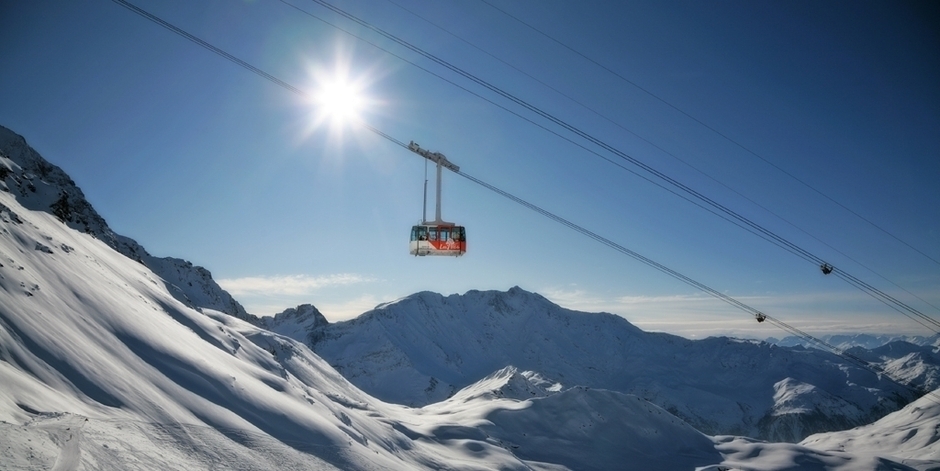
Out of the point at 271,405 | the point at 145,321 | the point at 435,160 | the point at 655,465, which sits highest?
the point at 435,160

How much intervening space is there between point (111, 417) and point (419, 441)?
52.7 m

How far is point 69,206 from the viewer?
208 ft

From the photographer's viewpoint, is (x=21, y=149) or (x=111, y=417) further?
(x=21, y=149)

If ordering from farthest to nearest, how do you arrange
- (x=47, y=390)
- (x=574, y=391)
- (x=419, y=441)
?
(x=574, y=391) → (x=419, y=441) → (x=47, y=390)

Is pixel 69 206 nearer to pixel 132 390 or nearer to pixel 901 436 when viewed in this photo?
pixel 132 390

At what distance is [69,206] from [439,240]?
6112 cm

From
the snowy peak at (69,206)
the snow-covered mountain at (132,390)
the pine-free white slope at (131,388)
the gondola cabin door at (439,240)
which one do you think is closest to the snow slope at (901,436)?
the snow-covered mountain at (132,390)

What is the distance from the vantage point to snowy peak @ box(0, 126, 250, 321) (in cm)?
5500

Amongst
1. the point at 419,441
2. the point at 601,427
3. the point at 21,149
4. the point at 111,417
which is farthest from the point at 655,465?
the point at 21,149

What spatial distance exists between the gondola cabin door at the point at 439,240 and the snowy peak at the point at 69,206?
Result: 3238cm

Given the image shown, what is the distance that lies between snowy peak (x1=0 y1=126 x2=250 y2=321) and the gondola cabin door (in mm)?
32377

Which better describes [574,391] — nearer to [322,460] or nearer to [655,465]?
[655,465]

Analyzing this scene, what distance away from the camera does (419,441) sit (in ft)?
222

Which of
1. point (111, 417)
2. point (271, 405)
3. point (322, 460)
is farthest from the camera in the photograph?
point (271, 405)
